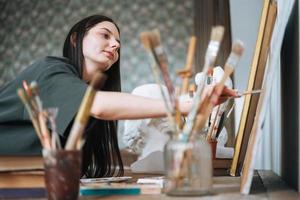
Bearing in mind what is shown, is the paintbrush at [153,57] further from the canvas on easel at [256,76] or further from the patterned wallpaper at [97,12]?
the patterned wallpaper at [97,12]

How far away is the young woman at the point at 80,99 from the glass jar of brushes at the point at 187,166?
0.17m

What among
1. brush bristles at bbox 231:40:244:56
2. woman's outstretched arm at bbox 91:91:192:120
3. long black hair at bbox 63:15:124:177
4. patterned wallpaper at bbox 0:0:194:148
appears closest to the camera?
brush bristles at bbox 231:40:244:56

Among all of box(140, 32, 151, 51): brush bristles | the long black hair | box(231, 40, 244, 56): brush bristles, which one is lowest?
the long black hair

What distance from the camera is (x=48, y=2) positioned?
2.91 metres

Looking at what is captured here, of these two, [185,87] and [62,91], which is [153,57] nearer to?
[185,87]

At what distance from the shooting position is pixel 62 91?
40.8 inches

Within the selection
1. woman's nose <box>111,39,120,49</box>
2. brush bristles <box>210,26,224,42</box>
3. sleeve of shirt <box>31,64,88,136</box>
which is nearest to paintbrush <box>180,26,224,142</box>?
brush bristles <box>210,26,224,42</box>

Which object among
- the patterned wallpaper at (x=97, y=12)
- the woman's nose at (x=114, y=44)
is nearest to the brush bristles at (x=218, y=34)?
the woman's nose at (x=114, y=44)

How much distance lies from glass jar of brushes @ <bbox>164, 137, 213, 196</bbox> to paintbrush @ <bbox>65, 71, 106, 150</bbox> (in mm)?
138

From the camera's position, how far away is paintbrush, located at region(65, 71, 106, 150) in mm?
698

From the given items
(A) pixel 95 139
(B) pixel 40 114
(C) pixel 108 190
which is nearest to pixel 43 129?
(B) pixel 40 114

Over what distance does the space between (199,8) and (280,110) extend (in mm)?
1458

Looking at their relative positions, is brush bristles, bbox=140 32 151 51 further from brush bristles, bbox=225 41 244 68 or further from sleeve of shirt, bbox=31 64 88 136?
sleeve of shirt, bbox=31 64 88 136

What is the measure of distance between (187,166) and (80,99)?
0.28 metres
